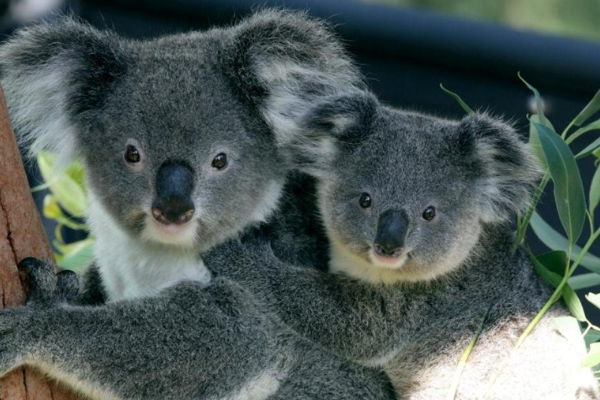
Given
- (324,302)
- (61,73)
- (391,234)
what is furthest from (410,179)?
(61,73)

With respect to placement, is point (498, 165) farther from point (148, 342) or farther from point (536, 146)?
point (148, 342)

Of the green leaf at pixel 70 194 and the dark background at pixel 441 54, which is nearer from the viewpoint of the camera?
the green leaf at pixel 70 194

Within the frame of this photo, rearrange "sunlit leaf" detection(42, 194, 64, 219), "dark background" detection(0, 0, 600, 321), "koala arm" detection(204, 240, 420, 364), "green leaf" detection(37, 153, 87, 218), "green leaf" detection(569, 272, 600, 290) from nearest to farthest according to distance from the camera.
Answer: "koala arm" detection(204, 240, 420, 364), "green leaf" detection(569, 272, 600, 290), "green leaf" detection(37, 153, 87, 218), "sunlit leaf" detection(42, 194, 64, 219), "dark background" detection(0, 0, 600, 321)

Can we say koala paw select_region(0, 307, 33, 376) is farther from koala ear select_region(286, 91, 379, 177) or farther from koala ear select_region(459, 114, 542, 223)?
koala ear select_region(459, 114, 542, 223)

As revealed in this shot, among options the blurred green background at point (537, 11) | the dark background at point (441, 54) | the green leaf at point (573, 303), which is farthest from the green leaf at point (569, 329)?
the blurred green background at point (537, 11)

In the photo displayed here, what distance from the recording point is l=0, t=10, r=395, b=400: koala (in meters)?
3.32

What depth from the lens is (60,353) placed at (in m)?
3.18

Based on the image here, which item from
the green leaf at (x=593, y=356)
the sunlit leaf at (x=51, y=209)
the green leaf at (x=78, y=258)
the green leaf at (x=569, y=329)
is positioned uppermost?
the green leaf at (x=593, y=356)

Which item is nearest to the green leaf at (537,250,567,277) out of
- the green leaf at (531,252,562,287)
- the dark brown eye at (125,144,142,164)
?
the green leaf at (531,252,562,287)

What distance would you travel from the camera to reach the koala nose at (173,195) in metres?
3.29

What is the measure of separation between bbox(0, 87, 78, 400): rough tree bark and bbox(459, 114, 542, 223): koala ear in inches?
60.9

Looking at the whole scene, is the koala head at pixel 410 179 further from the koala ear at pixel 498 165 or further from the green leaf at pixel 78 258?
the green leaf at pixel 78 258

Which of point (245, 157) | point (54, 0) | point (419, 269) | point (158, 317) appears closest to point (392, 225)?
point (419, 269)

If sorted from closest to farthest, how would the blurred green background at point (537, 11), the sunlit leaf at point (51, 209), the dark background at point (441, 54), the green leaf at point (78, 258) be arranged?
the green leaf at point (78, 258) < the sunlit leaf at point (51, 209) < the dark background at point (441, 54) < the blurred green background at point (537, 11)
